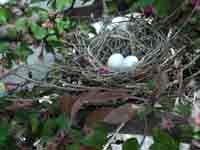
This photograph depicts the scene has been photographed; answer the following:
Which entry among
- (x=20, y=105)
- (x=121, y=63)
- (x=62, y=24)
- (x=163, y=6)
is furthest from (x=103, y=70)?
(x=163, y=6)

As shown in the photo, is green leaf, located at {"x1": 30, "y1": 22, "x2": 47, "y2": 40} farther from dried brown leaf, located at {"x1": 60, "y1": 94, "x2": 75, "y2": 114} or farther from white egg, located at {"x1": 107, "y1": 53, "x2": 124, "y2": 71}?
dried brown leaf, located at {"x1": 60, "y1": 94, "x2": 75, "y2": 114}

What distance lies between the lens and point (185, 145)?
0.53 metres

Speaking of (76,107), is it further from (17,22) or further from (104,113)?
(17,22)

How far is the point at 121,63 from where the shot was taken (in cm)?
108

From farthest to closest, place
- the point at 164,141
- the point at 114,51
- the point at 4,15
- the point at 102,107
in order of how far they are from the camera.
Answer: the point at 114,51 < the point at 4,15 < the point at 102,107 < the point at 164,141

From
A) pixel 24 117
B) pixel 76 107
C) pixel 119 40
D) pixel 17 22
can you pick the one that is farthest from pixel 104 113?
pixel 119 40

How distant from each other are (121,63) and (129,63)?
0.02 m

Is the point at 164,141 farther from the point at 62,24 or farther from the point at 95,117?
the point at 62,24

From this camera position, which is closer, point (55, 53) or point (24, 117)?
point (24, 117)

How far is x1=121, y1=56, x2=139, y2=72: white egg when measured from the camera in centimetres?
105

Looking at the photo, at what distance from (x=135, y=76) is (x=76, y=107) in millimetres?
397

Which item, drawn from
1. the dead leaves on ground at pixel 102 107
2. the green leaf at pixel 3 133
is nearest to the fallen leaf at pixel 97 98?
the dead leaves on ground at pixel 102 107

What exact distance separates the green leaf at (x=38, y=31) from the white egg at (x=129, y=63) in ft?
0.65

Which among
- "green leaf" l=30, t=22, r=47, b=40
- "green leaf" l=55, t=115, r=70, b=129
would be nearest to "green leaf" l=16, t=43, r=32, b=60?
"green leaf" l=30, t=22, r=47, b=40
